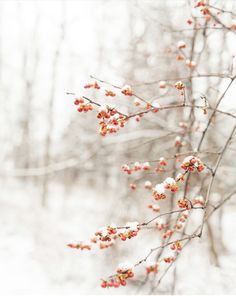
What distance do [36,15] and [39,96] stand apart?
30.5ft

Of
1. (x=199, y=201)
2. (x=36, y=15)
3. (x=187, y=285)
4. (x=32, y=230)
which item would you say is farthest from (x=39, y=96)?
(x=199, y=201)

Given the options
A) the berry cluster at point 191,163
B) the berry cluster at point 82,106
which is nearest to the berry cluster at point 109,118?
the berry cluster at point 82,106

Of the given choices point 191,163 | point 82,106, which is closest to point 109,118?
point 82,106

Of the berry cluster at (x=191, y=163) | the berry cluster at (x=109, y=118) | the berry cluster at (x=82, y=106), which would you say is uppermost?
the berry cluster at (x=82, y=106)

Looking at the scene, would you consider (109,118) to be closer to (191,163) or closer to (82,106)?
(82,106)

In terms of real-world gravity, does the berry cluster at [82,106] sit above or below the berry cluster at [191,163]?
above

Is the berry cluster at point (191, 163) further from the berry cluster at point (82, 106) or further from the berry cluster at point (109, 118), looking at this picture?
the berry cluster at point (82, 106)

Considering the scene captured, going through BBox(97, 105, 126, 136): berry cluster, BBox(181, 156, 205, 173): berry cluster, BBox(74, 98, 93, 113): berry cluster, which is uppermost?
BBox(74, 98, 93, 113): berry cluster

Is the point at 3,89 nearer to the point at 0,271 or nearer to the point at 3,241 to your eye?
the point at 3,241

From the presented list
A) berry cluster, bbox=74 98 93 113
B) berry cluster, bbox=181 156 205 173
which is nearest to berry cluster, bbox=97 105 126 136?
berry cluster, bbox=74 98 93 113

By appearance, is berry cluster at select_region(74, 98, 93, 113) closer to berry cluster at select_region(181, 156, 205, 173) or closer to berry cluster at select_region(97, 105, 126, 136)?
berry cluster at select_region(97, 105, 126, 136)

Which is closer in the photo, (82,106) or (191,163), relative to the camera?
(191,163)

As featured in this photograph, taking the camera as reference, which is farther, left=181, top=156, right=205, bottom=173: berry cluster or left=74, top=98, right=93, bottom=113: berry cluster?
left=74, top=98, right=93, bottom=113: berry cluster

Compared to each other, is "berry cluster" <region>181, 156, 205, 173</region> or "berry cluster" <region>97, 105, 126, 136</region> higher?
"berry cluster" <region>97, 105, 126, 136</region>
